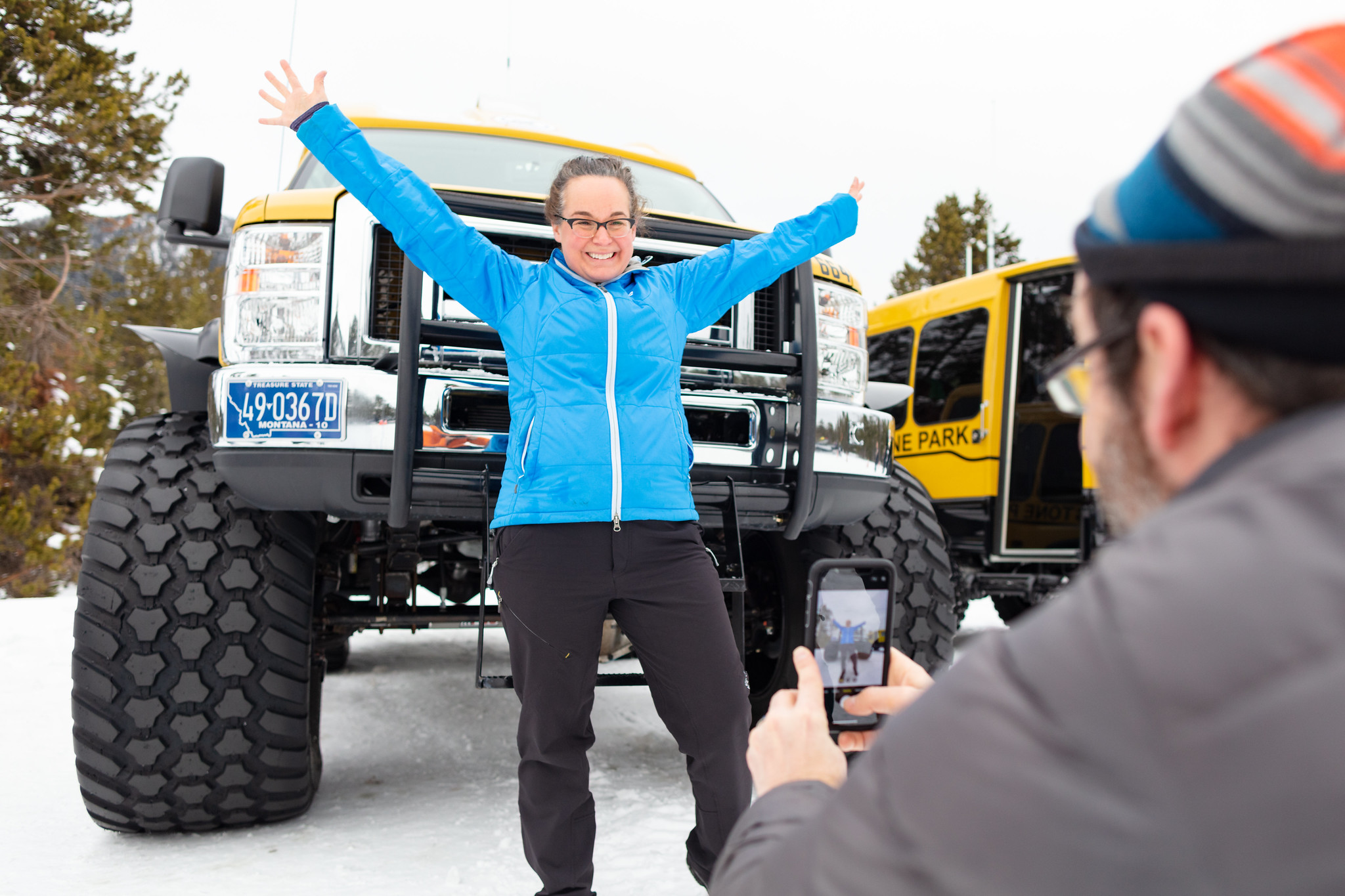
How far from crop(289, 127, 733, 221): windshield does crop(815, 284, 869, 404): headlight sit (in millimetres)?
796

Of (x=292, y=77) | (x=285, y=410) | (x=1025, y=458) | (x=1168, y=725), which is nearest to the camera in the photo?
(x=1168, y=725)

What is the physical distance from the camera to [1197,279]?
23.9 inches

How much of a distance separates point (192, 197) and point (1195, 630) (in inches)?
127

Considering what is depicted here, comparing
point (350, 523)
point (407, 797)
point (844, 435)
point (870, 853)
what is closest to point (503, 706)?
point (407, 797)

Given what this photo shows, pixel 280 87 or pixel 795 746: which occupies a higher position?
pixel 280 87

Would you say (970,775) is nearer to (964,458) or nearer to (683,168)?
(683,168)

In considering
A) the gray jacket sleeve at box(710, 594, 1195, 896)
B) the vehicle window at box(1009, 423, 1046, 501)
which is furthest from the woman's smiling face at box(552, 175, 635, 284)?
the vehicle window at box(1009, 423, 1046, 501)

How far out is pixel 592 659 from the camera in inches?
85.0

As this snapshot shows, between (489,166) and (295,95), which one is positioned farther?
(489,166)

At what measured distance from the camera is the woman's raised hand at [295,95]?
2074mm

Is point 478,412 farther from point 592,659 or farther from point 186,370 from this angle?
point 186,370

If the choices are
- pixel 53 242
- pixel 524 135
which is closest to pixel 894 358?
pixel 524 135

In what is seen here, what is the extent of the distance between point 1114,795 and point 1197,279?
0.31 metres

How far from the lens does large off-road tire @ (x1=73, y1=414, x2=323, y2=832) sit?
2.66 metres
